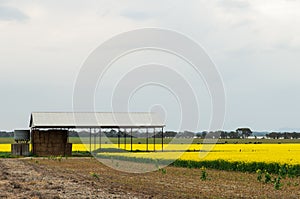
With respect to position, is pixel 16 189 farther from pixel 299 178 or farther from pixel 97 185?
pixel 299 178


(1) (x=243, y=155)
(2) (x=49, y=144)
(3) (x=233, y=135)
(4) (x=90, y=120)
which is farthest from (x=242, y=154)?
(3) (x=233, y=135)

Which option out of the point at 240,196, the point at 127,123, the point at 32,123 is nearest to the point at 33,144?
the point at 32,123

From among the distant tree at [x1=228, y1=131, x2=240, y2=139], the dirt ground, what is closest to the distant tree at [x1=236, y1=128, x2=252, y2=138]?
the distant tree at [x1=228, y1=131, x2=240, y2=139]

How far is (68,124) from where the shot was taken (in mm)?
57562

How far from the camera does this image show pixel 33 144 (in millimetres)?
55281

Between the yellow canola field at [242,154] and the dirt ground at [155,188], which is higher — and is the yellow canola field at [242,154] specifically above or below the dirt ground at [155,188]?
above

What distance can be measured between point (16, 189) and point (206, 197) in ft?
21.3

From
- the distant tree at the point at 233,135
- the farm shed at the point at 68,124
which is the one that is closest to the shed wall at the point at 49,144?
the farm shed at the point at 68,124

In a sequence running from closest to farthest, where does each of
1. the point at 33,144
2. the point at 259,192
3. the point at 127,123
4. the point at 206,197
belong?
the point at 206,197
the point at 259,192
the point at 33,144
the point at 127,123

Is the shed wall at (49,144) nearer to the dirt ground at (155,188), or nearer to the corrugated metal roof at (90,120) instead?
the corrugated metal roof at (90,120)

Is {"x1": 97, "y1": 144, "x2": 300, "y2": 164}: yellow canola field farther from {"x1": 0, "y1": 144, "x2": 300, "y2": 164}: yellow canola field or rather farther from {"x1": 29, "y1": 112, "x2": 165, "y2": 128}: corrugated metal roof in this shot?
{"x1": 29, "y1": 112, "x2": 165, "y2": 128}: corrugated metal roof

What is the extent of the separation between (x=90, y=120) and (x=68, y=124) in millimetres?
2383

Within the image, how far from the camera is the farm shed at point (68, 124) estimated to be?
5506 cm

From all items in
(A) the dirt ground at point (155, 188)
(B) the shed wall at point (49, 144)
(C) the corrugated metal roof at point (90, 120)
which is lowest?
(A) the dirt ground at point (155, 188)
